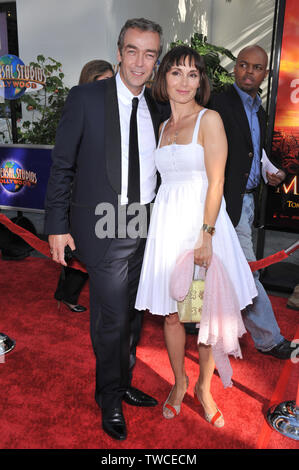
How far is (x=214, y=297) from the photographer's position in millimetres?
1851

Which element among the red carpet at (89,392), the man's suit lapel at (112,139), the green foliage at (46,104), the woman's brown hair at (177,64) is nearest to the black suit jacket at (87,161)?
the man's suit lapel at (112,139)

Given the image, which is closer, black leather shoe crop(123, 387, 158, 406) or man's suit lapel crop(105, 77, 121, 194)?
man's suit lapel crop(105, 77, 121, 194)

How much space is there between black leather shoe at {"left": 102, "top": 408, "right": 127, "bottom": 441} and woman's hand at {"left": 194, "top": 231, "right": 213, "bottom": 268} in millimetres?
835

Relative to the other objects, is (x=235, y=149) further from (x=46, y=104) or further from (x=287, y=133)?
(x=46, y=104)

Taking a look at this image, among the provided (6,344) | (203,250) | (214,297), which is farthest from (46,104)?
(214,297)

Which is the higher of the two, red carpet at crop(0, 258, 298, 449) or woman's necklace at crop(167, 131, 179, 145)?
woman's necklace at crop(167, 131, 179, 145)

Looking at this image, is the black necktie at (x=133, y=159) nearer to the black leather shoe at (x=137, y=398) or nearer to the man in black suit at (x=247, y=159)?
the man in black suit at (x=247, y=159)

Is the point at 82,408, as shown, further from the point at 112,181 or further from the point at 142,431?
the point at 112,181

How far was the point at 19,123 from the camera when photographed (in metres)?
6.31

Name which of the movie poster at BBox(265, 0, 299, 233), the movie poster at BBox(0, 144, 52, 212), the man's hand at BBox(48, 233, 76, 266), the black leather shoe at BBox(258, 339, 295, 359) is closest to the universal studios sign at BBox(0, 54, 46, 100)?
the movie poster at BBox(0, 144, 52, 212)

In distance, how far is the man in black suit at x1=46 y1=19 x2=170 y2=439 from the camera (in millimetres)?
1831

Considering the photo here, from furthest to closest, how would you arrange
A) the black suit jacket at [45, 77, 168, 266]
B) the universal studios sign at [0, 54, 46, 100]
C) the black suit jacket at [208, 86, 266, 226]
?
the universal studios sign at [0, 54, 46, 100]
the black suit jacket at [208, 86, 266, 226]
the black suit jacket at [45, 77, 168, 266]

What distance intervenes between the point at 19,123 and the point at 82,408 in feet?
16.7

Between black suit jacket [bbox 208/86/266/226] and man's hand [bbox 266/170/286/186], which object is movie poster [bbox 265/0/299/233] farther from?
black suit jacket [bbox 208/86/266/226]
